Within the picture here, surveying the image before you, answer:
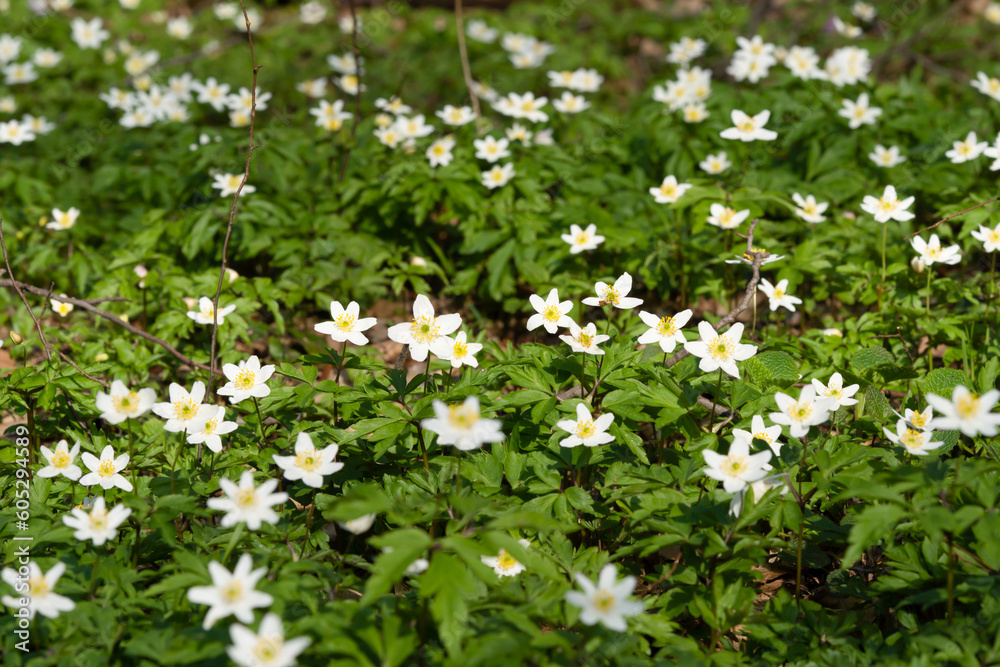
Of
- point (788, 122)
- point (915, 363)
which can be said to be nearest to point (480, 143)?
point (788, 122)

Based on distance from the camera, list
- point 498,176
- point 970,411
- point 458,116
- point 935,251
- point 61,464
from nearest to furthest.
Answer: point 970,411 → point 61,464 → point 935,251 → point 498,176 → point 458,116

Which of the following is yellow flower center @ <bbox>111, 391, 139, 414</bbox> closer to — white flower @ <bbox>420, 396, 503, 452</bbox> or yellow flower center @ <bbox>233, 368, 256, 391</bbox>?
yellow flower center @ <bbox>233, 368, 256, 391</bbox>

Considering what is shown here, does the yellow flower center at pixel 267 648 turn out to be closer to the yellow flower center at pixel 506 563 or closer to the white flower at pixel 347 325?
the yellow flower center at pixel 506 563

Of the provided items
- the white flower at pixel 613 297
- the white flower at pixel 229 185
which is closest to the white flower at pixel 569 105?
the white flower at pixel 229 185

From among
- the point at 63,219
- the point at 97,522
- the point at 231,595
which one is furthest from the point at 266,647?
the point at 63,219

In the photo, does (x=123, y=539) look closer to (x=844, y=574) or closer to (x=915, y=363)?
(x=844, y=574)

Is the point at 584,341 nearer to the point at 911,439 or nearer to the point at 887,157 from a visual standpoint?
the point at 911,439
